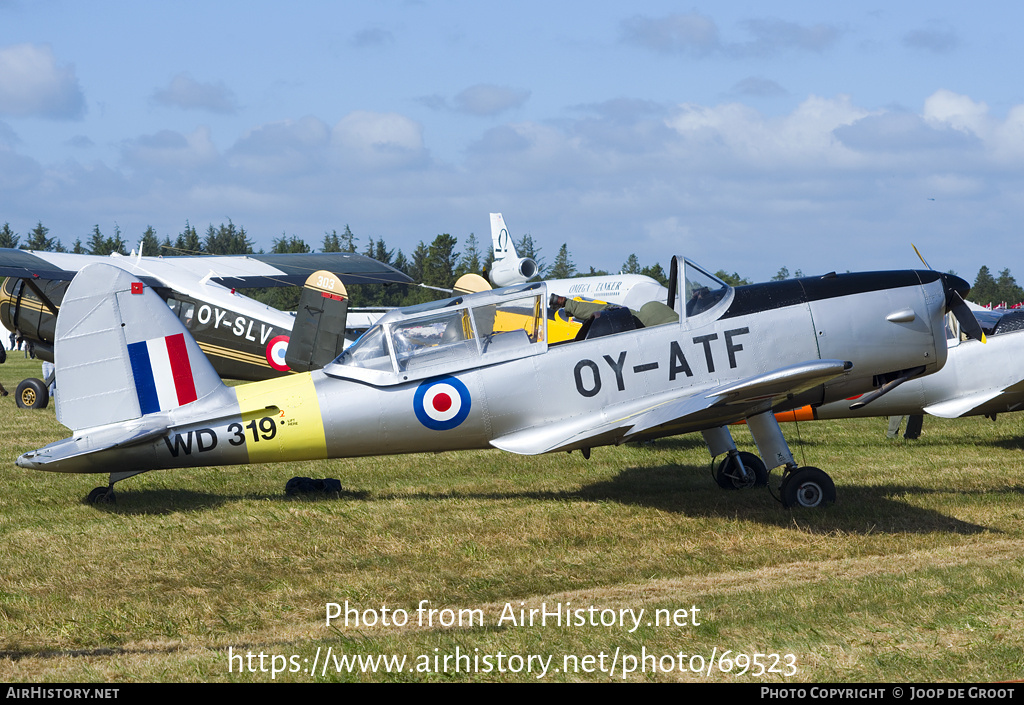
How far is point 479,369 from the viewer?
7.05 m

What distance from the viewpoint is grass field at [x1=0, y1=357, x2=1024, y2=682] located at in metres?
4.07

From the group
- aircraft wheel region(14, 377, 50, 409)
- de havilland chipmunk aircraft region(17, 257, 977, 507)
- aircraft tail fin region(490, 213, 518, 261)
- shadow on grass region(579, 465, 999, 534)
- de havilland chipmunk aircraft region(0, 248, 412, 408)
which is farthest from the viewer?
aircraft tail fin region(490, 213, 518, 261)

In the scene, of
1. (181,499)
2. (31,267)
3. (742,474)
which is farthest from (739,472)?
(31,267)

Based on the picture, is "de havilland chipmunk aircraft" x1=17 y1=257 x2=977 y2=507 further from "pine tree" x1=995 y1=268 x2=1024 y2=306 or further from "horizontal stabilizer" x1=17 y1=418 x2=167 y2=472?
"pine tree" x1=995 y1=268 x2=1024 y2=306

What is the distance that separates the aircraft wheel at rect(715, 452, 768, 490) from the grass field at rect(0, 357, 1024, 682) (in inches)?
10.7

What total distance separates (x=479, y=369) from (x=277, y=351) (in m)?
7.76

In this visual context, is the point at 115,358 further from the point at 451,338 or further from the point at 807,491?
the point at 807,491

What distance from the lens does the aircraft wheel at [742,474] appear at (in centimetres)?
822

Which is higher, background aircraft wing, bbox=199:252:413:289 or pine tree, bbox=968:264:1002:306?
background aircraft wing, bbox=199:252:413:289

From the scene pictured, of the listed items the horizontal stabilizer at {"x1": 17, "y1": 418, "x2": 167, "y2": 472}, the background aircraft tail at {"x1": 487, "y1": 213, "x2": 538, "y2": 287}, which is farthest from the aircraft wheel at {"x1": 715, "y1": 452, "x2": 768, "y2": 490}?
the background aircraft tail at {"x1": 487, "y1": 213, "x2": 538, "y2": 287}

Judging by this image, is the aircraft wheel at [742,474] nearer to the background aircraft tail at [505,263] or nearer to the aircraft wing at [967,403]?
the aircraft wing at [967,403]

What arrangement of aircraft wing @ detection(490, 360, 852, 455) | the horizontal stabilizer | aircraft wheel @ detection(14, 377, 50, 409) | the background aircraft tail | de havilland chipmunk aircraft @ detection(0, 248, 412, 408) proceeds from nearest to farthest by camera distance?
aircraft wing @ detection(490, 360, 852, 455) → the horizontal stabilizer → de havilland chipmunk aircraft @ detection(0, 248, 412, 408) → aircraft wheel @ detection(14, 377, 50, 409) → the background aircraft tail

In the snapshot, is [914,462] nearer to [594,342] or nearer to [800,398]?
[800,398]
